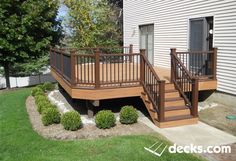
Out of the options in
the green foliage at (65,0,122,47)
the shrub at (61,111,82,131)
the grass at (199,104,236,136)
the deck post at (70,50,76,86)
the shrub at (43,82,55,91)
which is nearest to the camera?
the shrub at (61,111,82,131)

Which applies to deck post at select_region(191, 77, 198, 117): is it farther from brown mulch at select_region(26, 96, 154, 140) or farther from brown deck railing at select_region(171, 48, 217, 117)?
brown mulch at select_region(26, 96, 154, 140)

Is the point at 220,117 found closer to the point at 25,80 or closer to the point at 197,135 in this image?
the point at 197,135

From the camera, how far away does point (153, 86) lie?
8156mm

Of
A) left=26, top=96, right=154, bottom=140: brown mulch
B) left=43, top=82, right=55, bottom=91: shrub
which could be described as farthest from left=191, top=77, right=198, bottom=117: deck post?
left=43, top=82, right=55, bottom=91: shrub

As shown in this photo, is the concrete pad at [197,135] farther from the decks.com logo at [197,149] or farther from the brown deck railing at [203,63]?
the brown deck railing at [203,63]

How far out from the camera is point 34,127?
312 inches

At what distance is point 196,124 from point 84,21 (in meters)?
13.1

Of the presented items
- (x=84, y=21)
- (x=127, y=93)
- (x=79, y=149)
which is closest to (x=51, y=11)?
(x=84, y=21)

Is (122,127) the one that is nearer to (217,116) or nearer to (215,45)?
(217,116)

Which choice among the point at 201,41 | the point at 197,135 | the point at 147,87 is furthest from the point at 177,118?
the point at 201,41

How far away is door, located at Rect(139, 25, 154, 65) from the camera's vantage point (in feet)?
46.3

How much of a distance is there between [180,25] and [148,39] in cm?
317

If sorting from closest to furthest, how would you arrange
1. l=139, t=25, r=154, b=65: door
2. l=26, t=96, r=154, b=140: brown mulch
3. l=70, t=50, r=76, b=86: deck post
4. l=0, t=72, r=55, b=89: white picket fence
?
l=26, t=96, r=154, b=140: brown mulch → l=70, t=50, r=76, b=86: deck post → l=139, t=25, r=154, b=65: door → l=0, t=72, r=55, b=89: white picket fence

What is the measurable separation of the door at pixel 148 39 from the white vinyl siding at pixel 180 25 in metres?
0.33
